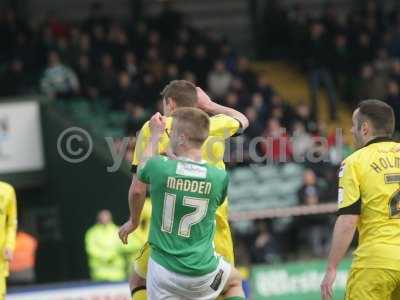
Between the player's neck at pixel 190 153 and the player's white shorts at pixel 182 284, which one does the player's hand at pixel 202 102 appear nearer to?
the player's neck at pixel 190 153

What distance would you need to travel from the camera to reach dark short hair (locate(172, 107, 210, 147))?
25.8ft

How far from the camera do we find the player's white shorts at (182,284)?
26.8 ft

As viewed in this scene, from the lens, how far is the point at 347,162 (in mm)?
8539

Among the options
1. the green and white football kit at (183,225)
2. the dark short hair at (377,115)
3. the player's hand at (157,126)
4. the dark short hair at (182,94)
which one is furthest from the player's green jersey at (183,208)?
the dark short hair at (377,115)

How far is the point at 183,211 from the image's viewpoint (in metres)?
8.02

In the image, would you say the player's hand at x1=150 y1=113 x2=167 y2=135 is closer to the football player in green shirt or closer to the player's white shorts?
the football player in green shirt

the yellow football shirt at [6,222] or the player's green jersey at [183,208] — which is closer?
the player's green jersey at [183,208]

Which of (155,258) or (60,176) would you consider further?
(60,176)

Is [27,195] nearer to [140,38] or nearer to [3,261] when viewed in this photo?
[140,38]

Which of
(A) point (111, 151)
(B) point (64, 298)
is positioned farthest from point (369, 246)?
(A) point (111, 151)

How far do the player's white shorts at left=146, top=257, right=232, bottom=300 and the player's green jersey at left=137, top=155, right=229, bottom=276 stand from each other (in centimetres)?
5

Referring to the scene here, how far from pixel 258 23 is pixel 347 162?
18.7 meters

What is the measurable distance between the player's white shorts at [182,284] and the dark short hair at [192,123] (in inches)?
37.0

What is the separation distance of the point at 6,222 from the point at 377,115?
389 centimetres
